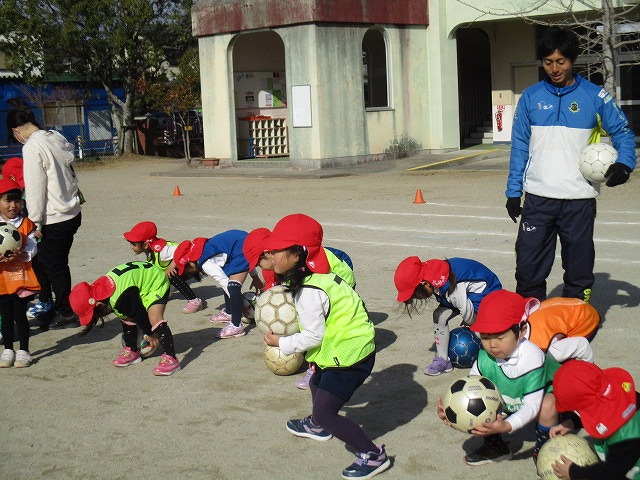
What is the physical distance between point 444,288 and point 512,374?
4.77ft

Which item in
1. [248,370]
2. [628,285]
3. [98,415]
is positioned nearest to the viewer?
[98,415]

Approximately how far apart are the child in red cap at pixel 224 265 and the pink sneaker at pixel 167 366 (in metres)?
0.97

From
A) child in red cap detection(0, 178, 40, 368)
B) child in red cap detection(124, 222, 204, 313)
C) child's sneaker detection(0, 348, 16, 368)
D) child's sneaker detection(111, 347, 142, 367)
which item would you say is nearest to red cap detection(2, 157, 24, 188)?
child in red cap detection(124, 222, 204, 313)

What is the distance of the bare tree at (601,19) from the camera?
2003cm

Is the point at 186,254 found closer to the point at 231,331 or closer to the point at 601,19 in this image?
the point at 231,331

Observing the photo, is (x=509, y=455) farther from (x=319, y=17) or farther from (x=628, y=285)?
(x=319, y=17)

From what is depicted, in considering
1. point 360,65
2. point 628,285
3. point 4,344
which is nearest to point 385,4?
point 360,65

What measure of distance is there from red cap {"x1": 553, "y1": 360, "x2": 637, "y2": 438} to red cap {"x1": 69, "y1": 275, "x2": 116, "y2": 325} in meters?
3.86

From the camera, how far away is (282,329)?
530 cm

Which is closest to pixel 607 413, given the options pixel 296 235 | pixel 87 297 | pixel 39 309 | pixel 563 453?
pixel 563 453

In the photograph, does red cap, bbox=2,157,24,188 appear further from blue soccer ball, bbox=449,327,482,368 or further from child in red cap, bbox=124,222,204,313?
blue soccer ball, bbox=449,327,482,368

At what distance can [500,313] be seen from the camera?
4.77 metres

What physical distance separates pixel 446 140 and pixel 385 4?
4.60 meters

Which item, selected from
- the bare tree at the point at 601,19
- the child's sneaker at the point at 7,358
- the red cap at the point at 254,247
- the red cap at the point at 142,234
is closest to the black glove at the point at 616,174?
the red cap at the point at 254,247
